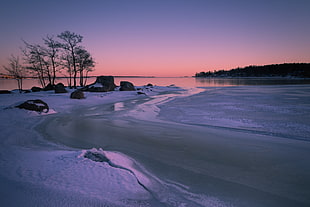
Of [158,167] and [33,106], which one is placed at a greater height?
[33,106]

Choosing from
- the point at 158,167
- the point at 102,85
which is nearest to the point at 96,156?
the point at 158,167

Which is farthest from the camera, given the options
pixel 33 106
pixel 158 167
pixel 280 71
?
pixel 280 71

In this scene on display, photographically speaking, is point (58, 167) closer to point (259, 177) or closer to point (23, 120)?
point (259, 177)

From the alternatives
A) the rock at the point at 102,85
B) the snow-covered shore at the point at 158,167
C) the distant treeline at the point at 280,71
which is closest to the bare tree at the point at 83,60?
the rock at the point at 102,85

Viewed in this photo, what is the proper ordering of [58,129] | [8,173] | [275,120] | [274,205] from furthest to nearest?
[275,120] → [58,129] → [8,173] → [274,205]

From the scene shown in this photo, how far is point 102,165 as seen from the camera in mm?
2967

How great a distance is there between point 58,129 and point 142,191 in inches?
191

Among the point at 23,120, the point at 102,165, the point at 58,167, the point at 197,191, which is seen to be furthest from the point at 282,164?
the point at 23,120

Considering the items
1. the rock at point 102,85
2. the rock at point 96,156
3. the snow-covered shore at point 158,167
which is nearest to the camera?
the snow-covered shore at point 158,167

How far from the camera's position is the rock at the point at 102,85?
20.7 metres

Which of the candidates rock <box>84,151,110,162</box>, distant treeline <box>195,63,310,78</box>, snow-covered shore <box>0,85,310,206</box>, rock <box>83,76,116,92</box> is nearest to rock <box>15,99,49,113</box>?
snow-covered shore <box>0,85,310,206</box>

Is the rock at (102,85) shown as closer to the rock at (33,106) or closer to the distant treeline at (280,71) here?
the rock at (33,106)

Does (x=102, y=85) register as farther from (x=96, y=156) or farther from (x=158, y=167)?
(x=158, y=167)

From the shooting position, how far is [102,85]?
21.9 meters
